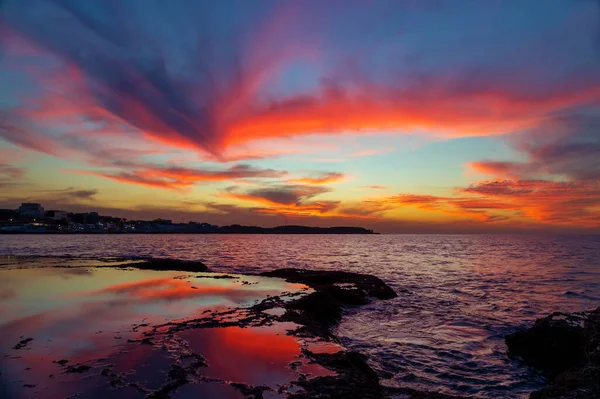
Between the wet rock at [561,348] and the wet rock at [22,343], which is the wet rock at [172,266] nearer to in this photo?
the wet rock at [22,343]

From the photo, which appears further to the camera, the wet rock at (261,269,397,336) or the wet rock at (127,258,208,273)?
the wet rock at (127,258,208,273)

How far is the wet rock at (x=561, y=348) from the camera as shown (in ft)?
32.3

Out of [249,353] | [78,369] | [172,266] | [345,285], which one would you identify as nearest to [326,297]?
[345,285]

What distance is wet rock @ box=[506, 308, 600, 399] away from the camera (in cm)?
984

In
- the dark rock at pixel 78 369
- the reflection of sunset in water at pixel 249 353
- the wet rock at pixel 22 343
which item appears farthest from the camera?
the wet rock at pixel 22 343

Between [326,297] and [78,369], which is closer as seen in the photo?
[78,369]

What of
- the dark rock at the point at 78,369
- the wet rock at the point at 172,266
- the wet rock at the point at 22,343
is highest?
the dark rock at the point at 78,369

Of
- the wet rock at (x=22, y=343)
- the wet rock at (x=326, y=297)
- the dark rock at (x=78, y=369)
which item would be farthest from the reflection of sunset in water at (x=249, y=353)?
the wet rock at (x=22, y=343)

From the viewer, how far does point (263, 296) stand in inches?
906

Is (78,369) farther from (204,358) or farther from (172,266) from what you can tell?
(172,266)

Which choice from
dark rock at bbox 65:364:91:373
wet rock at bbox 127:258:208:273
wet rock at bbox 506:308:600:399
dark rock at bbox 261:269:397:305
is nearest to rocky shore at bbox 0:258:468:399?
dark rock at bbox 65:364:91:373

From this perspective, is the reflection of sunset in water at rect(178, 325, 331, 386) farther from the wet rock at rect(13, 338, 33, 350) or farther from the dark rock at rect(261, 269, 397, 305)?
the dark rock at rect(261, 269, 397, 305)

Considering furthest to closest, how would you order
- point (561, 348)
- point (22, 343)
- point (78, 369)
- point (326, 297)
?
point (326, 297) < point (561, 348) < point (22, 343) < point (78, 369)

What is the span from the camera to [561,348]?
13.4 meters
